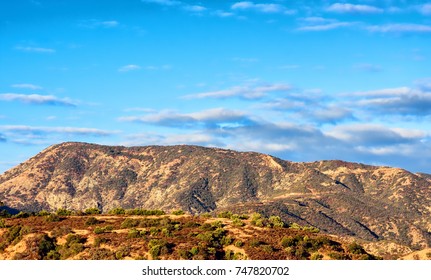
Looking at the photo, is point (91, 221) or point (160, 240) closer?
point (160, 240)

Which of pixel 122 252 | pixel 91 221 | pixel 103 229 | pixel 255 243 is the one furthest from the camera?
pixel 91 221

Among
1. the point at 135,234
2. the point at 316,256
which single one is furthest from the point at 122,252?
the point at 316,256

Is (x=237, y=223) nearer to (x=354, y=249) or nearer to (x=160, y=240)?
(x=160, y=240)

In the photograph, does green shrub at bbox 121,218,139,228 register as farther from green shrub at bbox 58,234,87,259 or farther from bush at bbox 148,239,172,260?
bush at bbox 148,239,172,260

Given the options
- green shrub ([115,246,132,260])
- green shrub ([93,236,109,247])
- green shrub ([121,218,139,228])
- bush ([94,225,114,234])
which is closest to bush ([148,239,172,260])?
green shrub ([115,246,132,260])

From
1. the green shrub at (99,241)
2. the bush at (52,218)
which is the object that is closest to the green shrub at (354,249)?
the green shrub at (99,241)

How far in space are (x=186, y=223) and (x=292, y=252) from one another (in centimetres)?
1223

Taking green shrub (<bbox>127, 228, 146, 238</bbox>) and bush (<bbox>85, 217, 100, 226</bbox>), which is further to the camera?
bush (<bbox>85, 217, 100, 226</bbox>)

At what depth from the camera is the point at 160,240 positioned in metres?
53.3

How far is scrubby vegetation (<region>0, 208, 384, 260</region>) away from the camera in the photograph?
52.1 m

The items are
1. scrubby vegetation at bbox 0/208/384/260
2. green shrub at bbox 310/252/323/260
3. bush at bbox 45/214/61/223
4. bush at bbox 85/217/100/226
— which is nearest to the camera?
scrubby vegetation at bbox 0/208/384/260

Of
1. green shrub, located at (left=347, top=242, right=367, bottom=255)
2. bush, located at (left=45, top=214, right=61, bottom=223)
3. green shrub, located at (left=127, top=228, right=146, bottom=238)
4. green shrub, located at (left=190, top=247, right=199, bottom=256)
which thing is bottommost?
green shrub, located at (left=190, top=247, right=199, bottom=256)

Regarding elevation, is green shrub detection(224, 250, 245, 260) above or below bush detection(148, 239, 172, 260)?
below

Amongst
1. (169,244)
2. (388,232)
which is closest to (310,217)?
(388,232)
